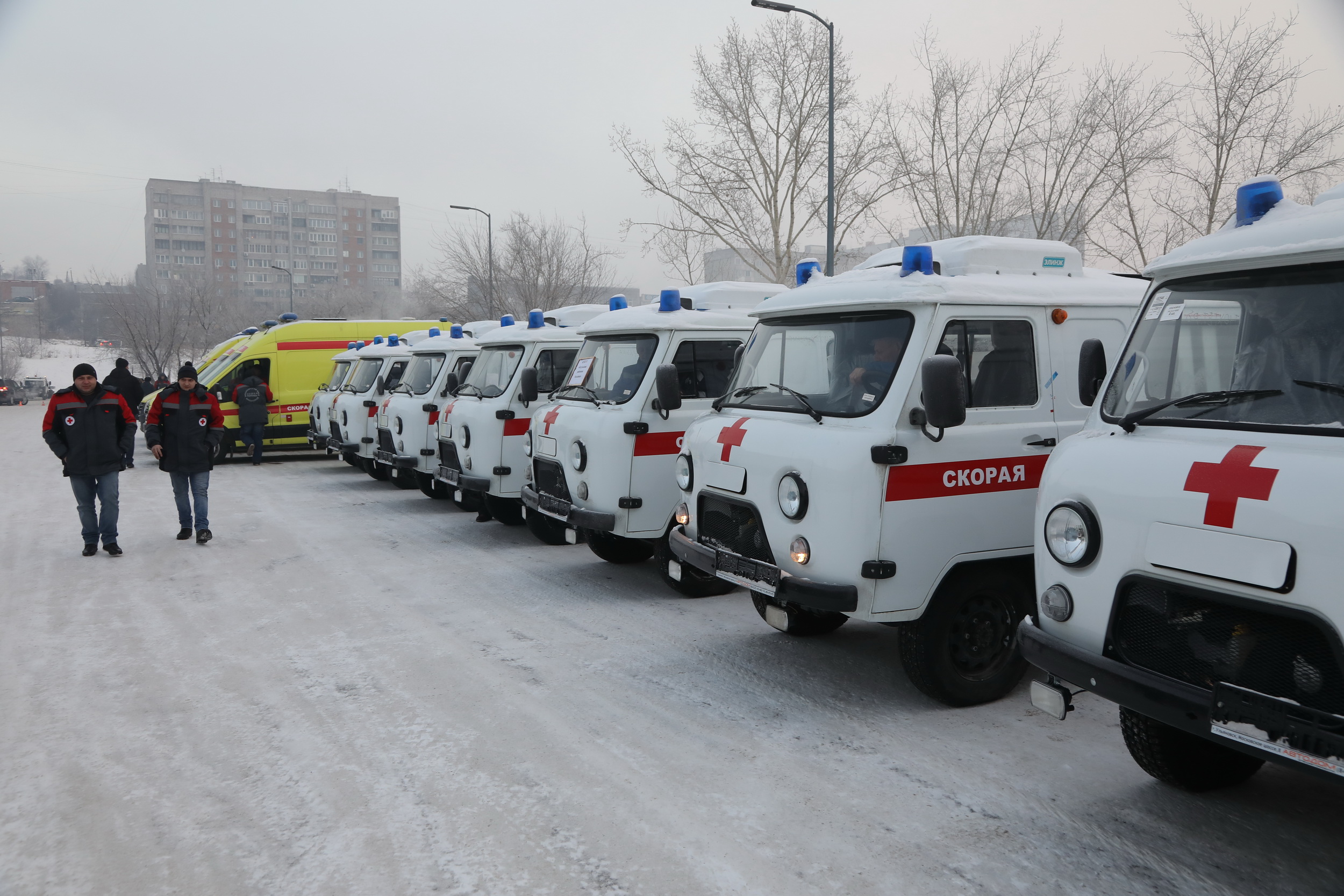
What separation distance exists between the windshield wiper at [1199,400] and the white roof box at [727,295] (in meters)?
4.57

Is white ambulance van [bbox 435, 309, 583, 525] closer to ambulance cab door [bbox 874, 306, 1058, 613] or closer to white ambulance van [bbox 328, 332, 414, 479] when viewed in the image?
white ambulance van [bbox 328, 332, 414, 479]

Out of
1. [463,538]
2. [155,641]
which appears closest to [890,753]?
[155,641]

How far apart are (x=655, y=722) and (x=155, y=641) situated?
12.4 feet

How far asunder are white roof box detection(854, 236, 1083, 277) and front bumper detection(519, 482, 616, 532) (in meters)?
3.10

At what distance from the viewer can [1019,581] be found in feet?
17.0

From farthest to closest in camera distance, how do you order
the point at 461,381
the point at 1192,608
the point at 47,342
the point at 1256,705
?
1. the point at 47,342
2. the point at 461,381
3. the point at 1192,608
4. the point at 1256,705

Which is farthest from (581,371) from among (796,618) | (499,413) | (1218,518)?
(1218,518)

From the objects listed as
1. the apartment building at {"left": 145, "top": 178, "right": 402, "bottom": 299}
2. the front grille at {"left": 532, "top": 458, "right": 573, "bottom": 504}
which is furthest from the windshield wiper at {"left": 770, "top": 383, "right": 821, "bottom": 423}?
the apartment building at {"left": 145, "top": 178, "right": 402, "bottom": 299}

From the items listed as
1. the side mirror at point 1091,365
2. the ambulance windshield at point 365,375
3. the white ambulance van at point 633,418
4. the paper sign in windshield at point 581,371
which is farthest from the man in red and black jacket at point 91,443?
the side mirror at point 1091,365

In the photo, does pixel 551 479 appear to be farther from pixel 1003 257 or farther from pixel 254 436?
pixel 254 436

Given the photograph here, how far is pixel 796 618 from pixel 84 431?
7231mm

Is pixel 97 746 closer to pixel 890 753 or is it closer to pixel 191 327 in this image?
pixel 890 753

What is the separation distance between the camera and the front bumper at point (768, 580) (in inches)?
185

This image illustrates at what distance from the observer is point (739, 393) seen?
5.99 meters
